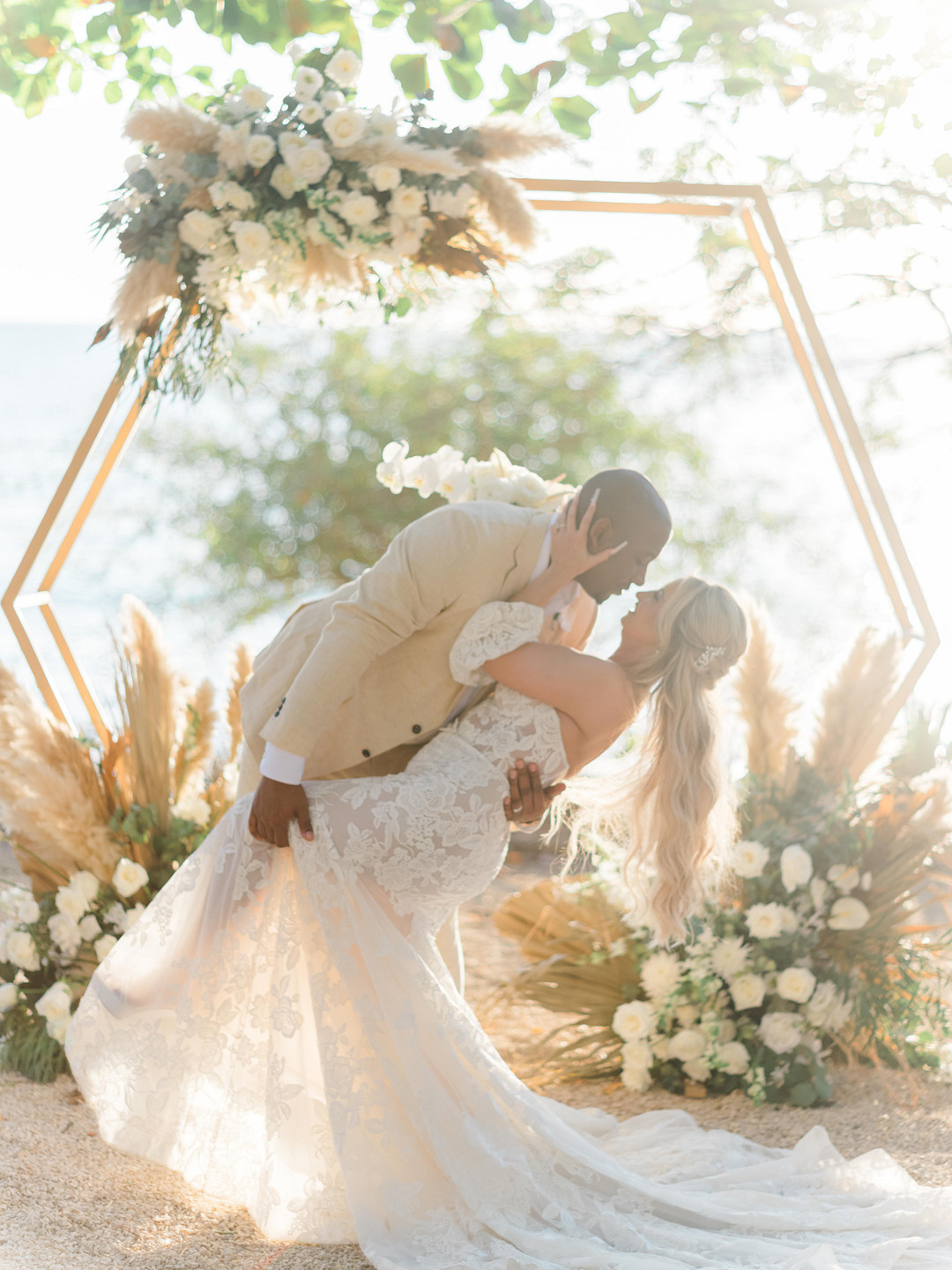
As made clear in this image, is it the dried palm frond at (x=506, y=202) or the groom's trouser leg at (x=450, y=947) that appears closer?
the dried palm frond at (x=506, y=202)

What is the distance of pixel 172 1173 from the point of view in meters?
2.61

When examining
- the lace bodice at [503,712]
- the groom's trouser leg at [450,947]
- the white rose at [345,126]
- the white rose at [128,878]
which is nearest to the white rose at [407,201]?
the white rose at [345,126]

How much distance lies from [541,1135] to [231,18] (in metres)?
3.02

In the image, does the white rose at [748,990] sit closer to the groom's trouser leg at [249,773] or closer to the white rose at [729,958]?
the white rose at [729,958]

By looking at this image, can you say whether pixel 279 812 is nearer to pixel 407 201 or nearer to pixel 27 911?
pixel 27 911

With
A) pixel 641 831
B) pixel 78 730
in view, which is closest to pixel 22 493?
pixel 78 730

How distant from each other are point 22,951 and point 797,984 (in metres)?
2.16

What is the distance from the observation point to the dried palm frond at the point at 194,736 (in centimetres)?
336

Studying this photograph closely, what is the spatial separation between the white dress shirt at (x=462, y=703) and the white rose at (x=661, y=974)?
43.4 inches

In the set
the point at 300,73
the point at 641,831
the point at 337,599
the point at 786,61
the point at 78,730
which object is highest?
the point at 786,61

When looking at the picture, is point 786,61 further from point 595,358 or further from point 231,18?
point 595,358

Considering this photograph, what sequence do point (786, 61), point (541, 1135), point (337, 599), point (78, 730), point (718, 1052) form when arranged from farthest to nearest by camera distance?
point (786, 61) < point (78, 730) < point (718, 1052) < point (337, 599) < point (541, 1135)

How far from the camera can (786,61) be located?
383 centimetres

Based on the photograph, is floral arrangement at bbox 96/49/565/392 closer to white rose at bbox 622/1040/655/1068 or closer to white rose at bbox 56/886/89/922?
white rose at bbox 56/886/89/922
